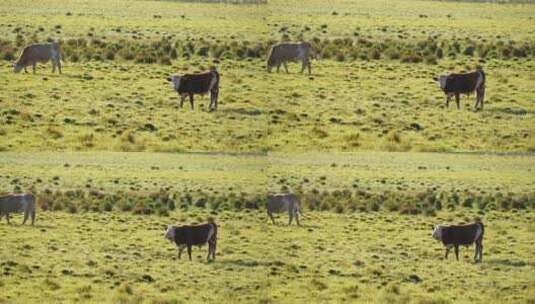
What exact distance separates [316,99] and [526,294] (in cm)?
304

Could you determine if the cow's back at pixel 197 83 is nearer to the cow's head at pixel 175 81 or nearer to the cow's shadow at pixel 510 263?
the cow's head at pixel 175 81

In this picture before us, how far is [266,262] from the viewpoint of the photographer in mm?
15000

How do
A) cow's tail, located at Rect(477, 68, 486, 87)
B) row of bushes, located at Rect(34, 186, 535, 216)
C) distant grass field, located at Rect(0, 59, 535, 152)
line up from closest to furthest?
distant grass field, located at Rect(0, 59, 535, 152), row of bushes, located at Rect(34, 186, 535, 216), cow's tail, located at Rect(477, 68, 486, 87)

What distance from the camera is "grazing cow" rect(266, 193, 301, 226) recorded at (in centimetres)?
1507

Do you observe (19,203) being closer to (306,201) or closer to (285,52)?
(306,201)

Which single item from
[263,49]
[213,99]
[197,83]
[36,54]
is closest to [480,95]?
[263,49]

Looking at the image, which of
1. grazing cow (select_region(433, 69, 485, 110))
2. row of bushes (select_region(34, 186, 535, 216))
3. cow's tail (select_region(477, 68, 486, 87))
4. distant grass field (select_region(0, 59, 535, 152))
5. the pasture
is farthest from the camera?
cow's tail (select_region(477, 68, 486, 87))

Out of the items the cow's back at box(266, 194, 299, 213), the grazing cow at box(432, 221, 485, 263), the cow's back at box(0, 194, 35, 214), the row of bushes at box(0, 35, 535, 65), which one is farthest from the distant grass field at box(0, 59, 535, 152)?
the grazing cow at box(432, 221, 485, 263)

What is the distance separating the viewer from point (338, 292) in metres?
14.6

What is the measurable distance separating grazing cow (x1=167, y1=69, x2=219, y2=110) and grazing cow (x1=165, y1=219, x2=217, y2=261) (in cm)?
130

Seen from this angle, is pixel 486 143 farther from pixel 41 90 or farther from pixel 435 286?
pixel 41 90

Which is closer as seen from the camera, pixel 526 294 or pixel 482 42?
pixel 526 294

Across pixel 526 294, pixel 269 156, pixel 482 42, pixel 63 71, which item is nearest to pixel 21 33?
pixel 63 71

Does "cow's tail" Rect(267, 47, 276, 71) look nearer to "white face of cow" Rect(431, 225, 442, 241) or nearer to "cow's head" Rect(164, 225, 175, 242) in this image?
"cow's head" Rect(164, 225, 175, 242)
